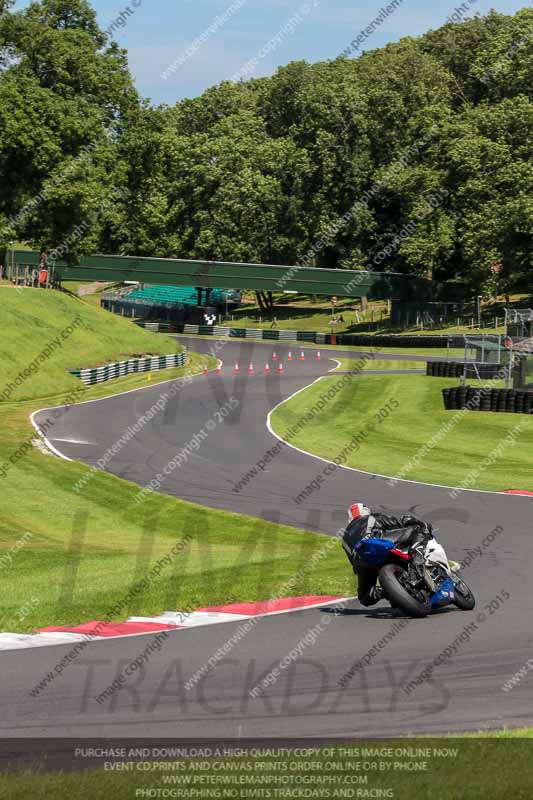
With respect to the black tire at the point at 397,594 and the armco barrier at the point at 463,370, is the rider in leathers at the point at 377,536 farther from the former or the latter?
the armco barrier at the point at 463,370

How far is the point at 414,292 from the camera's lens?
311ft

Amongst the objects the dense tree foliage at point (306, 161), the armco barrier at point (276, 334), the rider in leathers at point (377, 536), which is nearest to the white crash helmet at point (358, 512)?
the rider in leathers at point (377, 536)

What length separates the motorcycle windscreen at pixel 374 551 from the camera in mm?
13711

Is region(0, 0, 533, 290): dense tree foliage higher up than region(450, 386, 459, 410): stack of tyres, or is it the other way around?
region(0, 0, 533, 290): dense tree foliage

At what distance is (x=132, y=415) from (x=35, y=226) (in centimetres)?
3547

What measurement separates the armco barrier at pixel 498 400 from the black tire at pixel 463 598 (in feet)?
88.5

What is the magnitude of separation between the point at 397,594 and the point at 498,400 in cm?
2837

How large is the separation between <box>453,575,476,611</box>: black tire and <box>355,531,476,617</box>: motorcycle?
0.08 meters

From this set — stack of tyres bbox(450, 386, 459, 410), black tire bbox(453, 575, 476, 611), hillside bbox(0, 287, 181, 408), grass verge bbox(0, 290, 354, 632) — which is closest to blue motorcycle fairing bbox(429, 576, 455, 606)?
black tire bbox(453, 575, 476, 611)

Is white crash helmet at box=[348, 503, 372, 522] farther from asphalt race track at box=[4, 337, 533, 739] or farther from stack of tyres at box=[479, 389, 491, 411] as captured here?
stack of tyres at box=[479, 389, 491, 411]

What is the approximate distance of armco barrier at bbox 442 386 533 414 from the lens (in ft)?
133

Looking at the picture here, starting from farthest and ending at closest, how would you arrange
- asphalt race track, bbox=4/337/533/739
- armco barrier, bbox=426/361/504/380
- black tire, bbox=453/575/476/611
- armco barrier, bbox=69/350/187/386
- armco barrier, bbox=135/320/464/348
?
armco barrier, bbox=135/320/464/348
armco barrier, bbox=69/350/187/386
armco barrier, bbox=426/361/504/380
black tire, bbox=453/575/476/611
asphalt race track, bbox=4/337/533/739

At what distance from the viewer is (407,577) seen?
13.8 m

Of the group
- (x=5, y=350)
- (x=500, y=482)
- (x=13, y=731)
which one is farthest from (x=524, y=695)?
(x=5, y=350)
